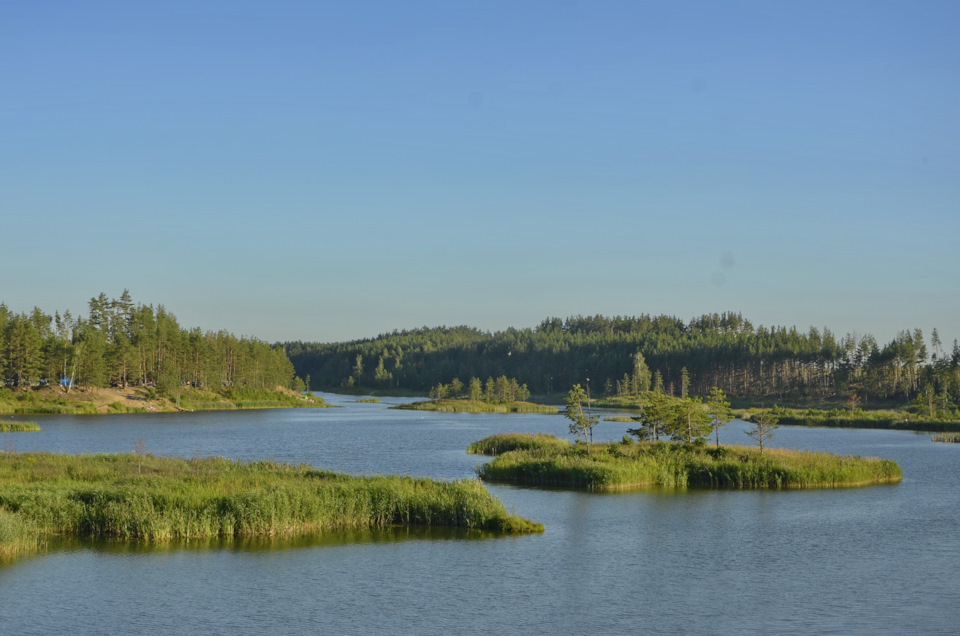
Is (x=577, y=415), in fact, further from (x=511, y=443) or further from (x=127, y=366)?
(x=127, y=366)

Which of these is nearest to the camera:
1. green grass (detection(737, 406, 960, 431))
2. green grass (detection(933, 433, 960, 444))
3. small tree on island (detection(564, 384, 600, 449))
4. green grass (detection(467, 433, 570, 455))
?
small tree on island (detection(564, 384, 600, 449))

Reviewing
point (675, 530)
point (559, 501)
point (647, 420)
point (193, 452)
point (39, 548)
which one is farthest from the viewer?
point (193, 452)

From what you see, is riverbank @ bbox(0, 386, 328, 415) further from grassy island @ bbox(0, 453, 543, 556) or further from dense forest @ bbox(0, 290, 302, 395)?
grassy island @ bbox(0, 453, 543, 556)

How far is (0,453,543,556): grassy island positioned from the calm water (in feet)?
4.08

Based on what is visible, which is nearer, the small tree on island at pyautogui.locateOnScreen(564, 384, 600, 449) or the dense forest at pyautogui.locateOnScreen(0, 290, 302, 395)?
the small tree on island at pyautogui.locateOnScreen(564, 384, 600, 449)

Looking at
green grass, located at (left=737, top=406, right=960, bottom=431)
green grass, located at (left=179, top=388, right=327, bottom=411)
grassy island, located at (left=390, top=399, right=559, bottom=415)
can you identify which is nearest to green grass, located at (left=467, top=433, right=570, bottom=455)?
green grass, located at (left=737, top=406, right=960, bottom=431)

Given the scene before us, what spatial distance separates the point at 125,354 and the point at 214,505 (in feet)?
361

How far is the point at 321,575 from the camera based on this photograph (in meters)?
29.0

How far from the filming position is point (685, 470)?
171ft

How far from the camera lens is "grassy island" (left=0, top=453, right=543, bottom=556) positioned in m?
33.7

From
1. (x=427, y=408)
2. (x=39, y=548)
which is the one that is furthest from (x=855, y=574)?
(x=427, y=408)

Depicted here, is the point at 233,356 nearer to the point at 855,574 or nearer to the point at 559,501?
the point at 559,501

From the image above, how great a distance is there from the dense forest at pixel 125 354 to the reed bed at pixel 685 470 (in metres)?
93.8

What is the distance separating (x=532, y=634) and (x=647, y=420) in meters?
38.8
